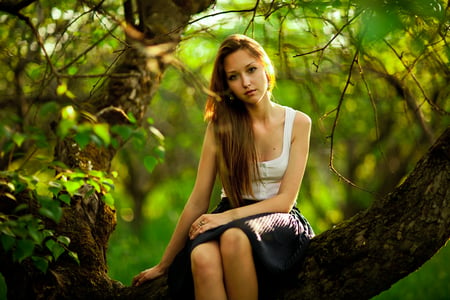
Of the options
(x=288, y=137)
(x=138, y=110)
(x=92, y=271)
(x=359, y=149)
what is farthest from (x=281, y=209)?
(x=359, y=149)

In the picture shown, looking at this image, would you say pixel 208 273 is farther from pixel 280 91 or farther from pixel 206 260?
pixel 280 91

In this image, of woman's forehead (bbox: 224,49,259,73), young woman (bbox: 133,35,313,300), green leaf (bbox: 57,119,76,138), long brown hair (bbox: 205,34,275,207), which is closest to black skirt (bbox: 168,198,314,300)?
young woman (bbox: 133,35,313,300)


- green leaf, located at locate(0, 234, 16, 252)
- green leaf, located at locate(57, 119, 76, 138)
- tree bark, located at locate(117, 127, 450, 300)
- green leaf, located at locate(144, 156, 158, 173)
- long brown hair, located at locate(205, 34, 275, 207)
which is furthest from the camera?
long brown hair, located at locate(205, 34, 275, 207)

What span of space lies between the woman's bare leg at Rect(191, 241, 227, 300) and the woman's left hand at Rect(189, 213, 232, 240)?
16cm

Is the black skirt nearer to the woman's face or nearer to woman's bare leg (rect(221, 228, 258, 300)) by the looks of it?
woman's bare leg (rect(221, 228, 258, 300))

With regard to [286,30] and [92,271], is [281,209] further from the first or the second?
[286,30]

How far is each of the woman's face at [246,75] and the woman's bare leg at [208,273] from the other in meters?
0.88

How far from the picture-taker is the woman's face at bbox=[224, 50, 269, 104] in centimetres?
311

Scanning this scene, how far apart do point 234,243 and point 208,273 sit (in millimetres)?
169

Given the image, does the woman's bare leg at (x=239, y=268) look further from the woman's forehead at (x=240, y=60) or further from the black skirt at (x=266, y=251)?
the woman's forehead at (x=240, y=60)

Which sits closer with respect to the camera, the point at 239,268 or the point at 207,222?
the point at 239,268

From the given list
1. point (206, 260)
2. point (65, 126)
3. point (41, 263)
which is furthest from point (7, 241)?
point (206, 260)

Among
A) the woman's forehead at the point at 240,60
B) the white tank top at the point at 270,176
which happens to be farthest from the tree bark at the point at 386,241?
the woman's forehead at the point at 240,60

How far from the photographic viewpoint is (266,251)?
2.61 m
